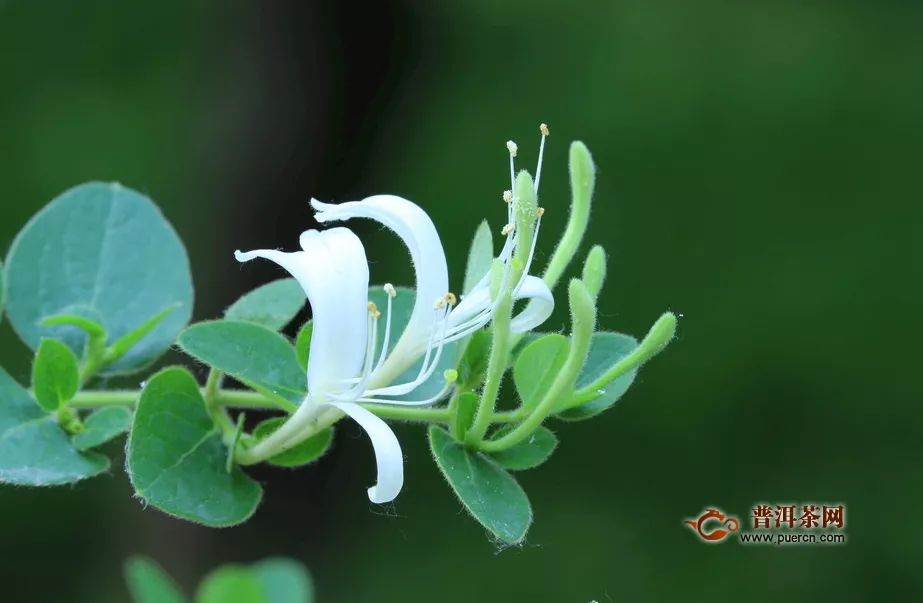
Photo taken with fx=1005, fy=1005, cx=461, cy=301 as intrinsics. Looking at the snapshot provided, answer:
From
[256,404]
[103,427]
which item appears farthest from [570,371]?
[103,427]

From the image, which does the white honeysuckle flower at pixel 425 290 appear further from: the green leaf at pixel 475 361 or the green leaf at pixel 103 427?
the green leaf at pixel 103 427

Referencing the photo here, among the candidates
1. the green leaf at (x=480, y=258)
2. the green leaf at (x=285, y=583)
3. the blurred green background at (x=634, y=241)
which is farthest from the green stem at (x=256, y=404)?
the blurred green background at (x=634, y=241)

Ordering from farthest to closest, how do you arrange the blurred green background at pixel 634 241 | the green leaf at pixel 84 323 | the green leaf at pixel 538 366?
1. the blurred green background at pixel 634 241
2. the green leaf at pixel 84 323
3. the green leaf at pixel 538 366

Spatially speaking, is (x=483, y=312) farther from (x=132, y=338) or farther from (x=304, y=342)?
(x=132, y=338)

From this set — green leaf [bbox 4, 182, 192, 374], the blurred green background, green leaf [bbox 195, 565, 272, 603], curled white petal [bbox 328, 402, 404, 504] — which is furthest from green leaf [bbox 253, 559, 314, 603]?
the blurred green background

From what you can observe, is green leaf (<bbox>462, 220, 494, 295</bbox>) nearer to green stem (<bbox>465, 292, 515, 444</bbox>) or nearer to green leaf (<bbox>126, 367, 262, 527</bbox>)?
green stem (<bbox>465, 292, 515, 444</bbox>)

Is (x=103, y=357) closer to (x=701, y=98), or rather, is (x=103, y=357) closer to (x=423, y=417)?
(x=423, y=417)
